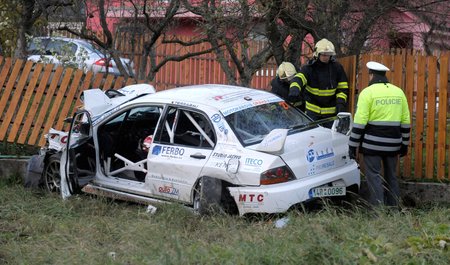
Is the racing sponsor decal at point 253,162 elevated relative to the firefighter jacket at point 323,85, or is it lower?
lower

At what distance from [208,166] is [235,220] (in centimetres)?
71

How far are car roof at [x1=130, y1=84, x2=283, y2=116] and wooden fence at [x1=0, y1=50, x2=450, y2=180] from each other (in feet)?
5.52

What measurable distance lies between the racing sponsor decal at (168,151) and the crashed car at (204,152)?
0.01 m

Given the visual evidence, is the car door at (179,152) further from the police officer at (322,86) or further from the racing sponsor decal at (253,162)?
the police officer at (322,86)

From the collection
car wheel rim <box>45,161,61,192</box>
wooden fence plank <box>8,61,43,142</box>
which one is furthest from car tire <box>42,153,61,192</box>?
wooden fence plank <box>8,61,43,142</box>

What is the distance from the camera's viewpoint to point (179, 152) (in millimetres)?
7641

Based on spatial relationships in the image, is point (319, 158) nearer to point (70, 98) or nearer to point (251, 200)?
point (251, 200)

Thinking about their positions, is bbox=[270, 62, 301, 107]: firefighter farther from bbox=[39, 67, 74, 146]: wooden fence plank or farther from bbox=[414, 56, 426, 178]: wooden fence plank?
bbox=[39, 67, 74, 146]: wooden fence plank

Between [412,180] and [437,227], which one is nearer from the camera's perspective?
[437,227]

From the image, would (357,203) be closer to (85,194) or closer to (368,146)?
(368,146)

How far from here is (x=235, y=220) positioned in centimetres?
689

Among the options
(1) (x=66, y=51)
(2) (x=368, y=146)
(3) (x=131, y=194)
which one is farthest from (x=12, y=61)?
(2) (x=368, y=146)

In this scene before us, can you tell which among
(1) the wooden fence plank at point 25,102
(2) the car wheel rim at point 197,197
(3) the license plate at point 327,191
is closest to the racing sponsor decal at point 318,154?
(3) the license plate at point 327,191

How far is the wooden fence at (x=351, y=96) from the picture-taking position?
28.1 feet
